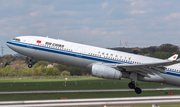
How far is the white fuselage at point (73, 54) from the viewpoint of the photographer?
2831cm

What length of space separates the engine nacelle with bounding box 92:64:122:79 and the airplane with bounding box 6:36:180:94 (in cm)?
21

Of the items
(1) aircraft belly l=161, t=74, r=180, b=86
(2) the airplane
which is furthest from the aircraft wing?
(1) aircraft belly l=161, t=74, r=180, b=86

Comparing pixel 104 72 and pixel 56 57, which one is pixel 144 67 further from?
pixel 56 57

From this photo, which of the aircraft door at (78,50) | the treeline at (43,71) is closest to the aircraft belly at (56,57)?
the aircraft door at (78,50)

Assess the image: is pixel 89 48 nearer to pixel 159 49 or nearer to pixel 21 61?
pixel 159 49

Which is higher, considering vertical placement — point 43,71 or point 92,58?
point 92,58

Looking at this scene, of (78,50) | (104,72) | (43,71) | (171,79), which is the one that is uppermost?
(78,50)

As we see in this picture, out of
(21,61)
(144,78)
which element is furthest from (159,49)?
(144,78)

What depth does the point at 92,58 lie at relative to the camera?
28.3 m

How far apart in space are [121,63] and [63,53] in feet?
23.2

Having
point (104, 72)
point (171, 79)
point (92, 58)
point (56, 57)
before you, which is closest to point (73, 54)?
point (56, 57)

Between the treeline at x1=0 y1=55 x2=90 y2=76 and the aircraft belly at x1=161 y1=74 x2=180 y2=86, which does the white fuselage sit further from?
the treeline at x1=0 y1=55 x2=90 y2=76

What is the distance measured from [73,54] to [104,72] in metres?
4.37

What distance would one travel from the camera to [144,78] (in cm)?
2936
